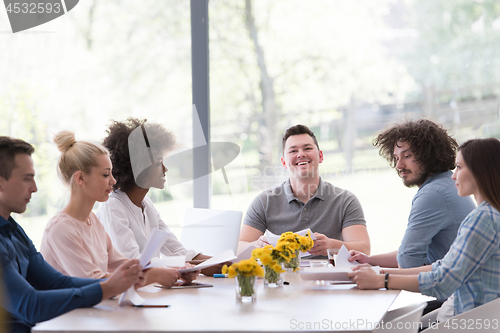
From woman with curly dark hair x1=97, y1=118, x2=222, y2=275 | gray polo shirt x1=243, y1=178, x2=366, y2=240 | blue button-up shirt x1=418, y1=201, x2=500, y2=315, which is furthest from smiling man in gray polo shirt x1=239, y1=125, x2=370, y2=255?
blue button-up shirt x1=418, y1=201, x2=500, y2=315

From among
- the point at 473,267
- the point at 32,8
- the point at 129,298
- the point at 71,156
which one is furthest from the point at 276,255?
the point at 32,8

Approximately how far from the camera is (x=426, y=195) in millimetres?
2021

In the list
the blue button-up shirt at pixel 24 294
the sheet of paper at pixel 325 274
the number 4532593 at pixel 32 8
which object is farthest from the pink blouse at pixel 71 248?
the number 4532593 at pixel 32 8

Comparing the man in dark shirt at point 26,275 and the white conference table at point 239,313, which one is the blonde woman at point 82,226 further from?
the white conference table at point 239,313

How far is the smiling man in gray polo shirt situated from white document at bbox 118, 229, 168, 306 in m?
1.29

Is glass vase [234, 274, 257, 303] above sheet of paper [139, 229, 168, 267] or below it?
below

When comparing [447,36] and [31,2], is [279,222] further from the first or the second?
[31,2]

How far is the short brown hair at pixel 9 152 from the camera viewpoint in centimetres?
149

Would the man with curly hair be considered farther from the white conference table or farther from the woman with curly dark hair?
the woman with curly dark hair

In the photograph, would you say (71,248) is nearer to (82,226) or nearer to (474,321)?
(82,226)

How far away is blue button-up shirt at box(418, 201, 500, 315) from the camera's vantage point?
149 centimetres

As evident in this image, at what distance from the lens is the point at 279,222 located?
2814mm

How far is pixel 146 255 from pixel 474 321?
1.00 metres

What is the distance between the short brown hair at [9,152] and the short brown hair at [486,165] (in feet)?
4.95
